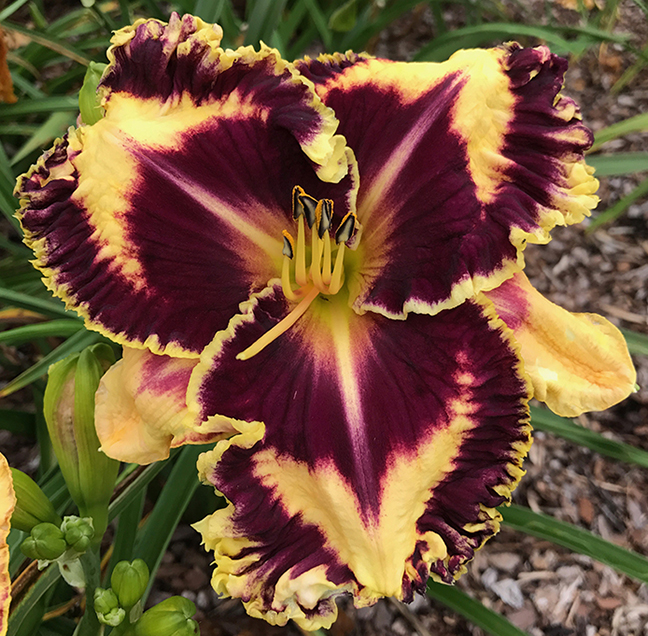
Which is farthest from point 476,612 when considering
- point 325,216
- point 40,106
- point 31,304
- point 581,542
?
point 40,106

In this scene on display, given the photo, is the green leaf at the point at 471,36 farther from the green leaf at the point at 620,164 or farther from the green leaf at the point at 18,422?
the green leaf at the point at 18,422

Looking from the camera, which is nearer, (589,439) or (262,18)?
(589,439)

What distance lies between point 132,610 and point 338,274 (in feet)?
1.62

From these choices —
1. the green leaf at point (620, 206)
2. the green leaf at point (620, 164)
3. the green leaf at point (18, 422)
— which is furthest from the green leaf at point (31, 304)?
the green leaf at point (620, 206)

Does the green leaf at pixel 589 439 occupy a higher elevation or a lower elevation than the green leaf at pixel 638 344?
lower

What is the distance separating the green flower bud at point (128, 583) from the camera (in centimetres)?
75

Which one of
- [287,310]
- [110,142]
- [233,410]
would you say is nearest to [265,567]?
[233,410]

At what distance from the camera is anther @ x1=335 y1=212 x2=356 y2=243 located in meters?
0.76

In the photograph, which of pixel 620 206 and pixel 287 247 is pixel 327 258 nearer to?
pixel 287 247

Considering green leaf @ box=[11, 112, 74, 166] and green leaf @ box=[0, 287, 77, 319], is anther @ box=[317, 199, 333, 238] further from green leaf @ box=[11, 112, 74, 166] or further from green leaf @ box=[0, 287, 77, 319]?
green leaf @ box=[11, 112, 74, 166]

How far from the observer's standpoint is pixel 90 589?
2.59 ft

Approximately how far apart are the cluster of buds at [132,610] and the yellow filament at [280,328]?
0.30 metres

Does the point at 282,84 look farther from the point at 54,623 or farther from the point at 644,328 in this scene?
the point at 644,328

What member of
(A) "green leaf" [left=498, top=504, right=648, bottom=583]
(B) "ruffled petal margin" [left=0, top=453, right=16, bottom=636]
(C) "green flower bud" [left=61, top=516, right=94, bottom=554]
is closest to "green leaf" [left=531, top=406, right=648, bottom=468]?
(A) "green leaf" [left=498, top=504, right=648, bottom=583]
